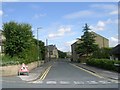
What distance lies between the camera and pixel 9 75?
107 ft

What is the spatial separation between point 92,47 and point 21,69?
67.1 metres

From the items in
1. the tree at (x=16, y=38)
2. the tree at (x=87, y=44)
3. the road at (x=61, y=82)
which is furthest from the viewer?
the tree at (x=87, y=44)

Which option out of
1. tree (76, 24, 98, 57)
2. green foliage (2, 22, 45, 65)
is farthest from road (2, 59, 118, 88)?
tree (76, 24, 98, 57)

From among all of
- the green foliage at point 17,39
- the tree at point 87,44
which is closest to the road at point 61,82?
the green foliage at point 17,39

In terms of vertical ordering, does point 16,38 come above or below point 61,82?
above

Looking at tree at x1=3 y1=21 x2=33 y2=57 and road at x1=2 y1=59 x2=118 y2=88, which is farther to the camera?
tree at x1=3 y1=21 x2=33 y2=57

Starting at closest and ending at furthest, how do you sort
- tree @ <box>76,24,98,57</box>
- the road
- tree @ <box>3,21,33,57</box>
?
the road, tree @ <box>3,21,33,57</box>, tree @ <box>76,24,98,57</box>

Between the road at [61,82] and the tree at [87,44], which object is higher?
the tree at [87,44]

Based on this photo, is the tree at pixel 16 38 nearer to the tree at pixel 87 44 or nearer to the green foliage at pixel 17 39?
the green foliage at pixel 17 39

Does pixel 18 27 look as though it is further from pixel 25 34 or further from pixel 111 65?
pixel 111 65

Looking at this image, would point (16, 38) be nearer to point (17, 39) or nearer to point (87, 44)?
point (17, 39)

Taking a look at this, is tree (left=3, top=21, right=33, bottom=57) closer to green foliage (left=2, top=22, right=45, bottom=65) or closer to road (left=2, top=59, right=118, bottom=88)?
green foliage (left=2, top=22, right=45, bottom=65)

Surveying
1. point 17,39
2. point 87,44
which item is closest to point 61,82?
point 17,39

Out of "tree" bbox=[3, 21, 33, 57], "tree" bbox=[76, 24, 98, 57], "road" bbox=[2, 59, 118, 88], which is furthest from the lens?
"tree" bbox=[76, 24, 98, 57]
